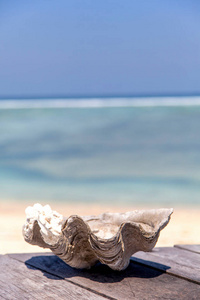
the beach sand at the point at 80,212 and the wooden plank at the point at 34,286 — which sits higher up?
the beach sand at the point at 80,212

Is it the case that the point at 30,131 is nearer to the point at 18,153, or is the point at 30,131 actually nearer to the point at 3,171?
the point at 18,153

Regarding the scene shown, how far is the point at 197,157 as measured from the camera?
33.4ft

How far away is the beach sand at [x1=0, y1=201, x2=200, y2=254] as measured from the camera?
4.49 metres

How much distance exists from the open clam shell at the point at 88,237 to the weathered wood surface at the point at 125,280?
5cm

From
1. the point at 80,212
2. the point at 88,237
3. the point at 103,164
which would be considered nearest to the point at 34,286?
the point at 88,237

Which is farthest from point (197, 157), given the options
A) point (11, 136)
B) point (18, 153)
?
point (11, 136)

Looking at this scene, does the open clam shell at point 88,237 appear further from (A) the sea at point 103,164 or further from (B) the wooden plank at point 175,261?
(A) the sea at point 103,164

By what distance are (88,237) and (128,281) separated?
0.25 metres

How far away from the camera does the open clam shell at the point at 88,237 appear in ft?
5.91

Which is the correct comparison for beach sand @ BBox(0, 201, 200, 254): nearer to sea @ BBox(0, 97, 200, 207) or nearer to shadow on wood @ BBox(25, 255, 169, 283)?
sea @ BBox(0, 97, 200, 207)

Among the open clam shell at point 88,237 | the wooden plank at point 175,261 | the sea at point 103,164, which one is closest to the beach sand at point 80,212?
the sea at point 103,164

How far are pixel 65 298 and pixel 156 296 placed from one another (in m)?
0.34

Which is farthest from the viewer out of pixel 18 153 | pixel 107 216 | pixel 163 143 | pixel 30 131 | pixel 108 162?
pixel 30 131

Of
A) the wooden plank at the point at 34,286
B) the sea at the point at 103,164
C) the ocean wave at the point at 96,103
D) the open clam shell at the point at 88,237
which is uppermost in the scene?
the ocean wave at the point at 96,103
